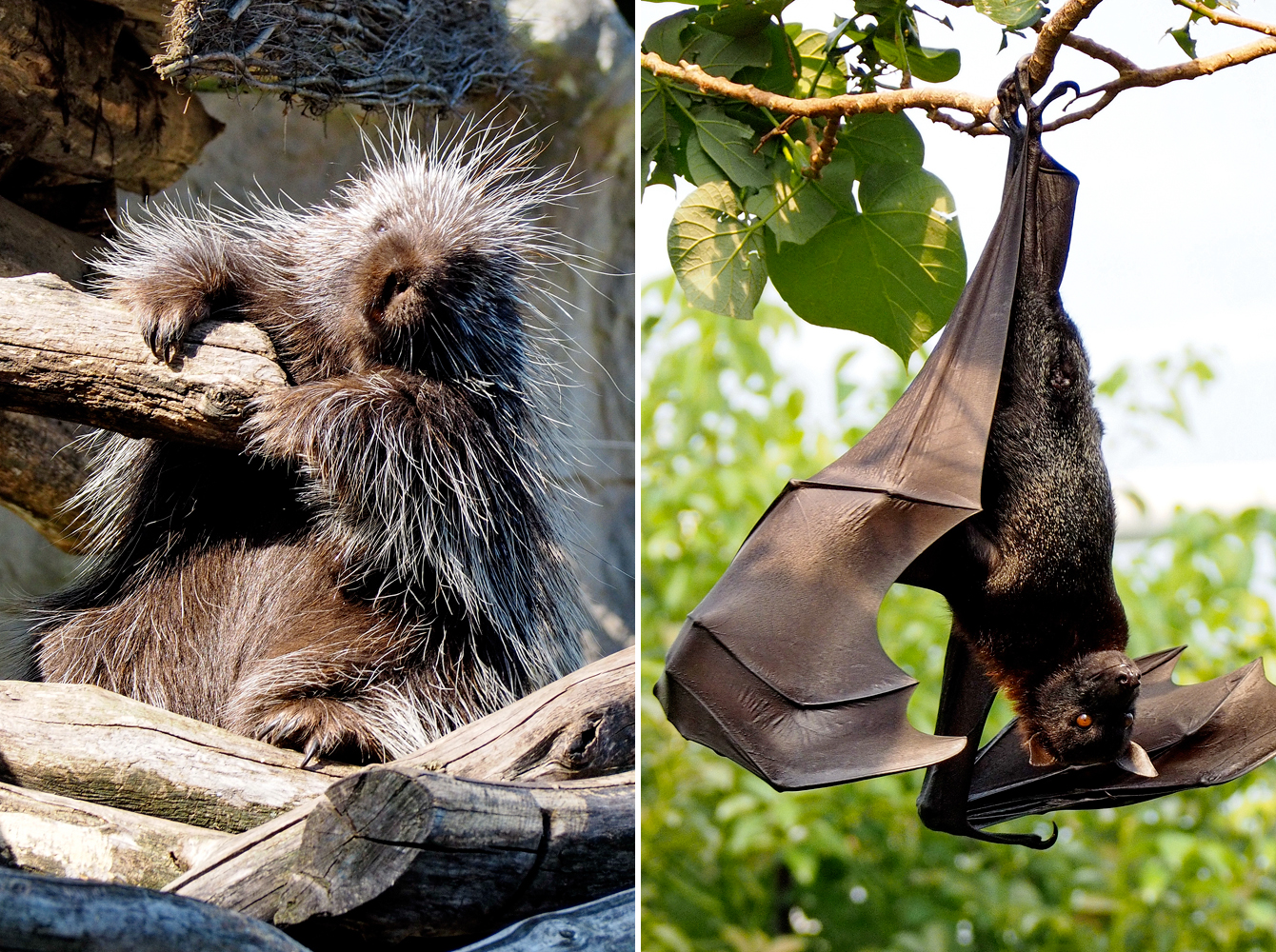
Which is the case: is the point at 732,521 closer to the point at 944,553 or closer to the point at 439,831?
the point at 944,553

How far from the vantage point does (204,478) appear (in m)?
1.11

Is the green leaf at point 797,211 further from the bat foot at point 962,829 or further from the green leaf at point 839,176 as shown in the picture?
the bat foot at point 962,829

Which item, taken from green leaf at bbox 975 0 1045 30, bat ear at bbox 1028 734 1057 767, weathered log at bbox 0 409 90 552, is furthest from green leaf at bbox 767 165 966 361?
weathered log at bbox 0 409 90 552

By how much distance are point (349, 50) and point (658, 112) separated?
0.30 metres

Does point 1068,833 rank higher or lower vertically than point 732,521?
lower

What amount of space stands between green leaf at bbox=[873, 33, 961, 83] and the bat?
9cm

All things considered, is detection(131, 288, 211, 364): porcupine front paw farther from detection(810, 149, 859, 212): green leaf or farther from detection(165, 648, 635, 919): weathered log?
detection(810, 149, 859, 212): green leaf

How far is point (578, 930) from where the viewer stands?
2.55ft

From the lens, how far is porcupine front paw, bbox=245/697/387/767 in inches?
36.7

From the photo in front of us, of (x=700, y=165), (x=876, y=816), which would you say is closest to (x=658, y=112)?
(x=700, y=165)

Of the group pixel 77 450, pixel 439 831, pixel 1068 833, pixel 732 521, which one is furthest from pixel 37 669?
pixel 1068 833

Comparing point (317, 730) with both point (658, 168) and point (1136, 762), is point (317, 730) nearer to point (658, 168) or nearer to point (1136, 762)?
point (658, 168)

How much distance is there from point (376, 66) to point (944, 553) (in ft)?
2.26

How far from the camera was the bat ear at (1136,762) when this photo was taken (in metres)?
0.92
